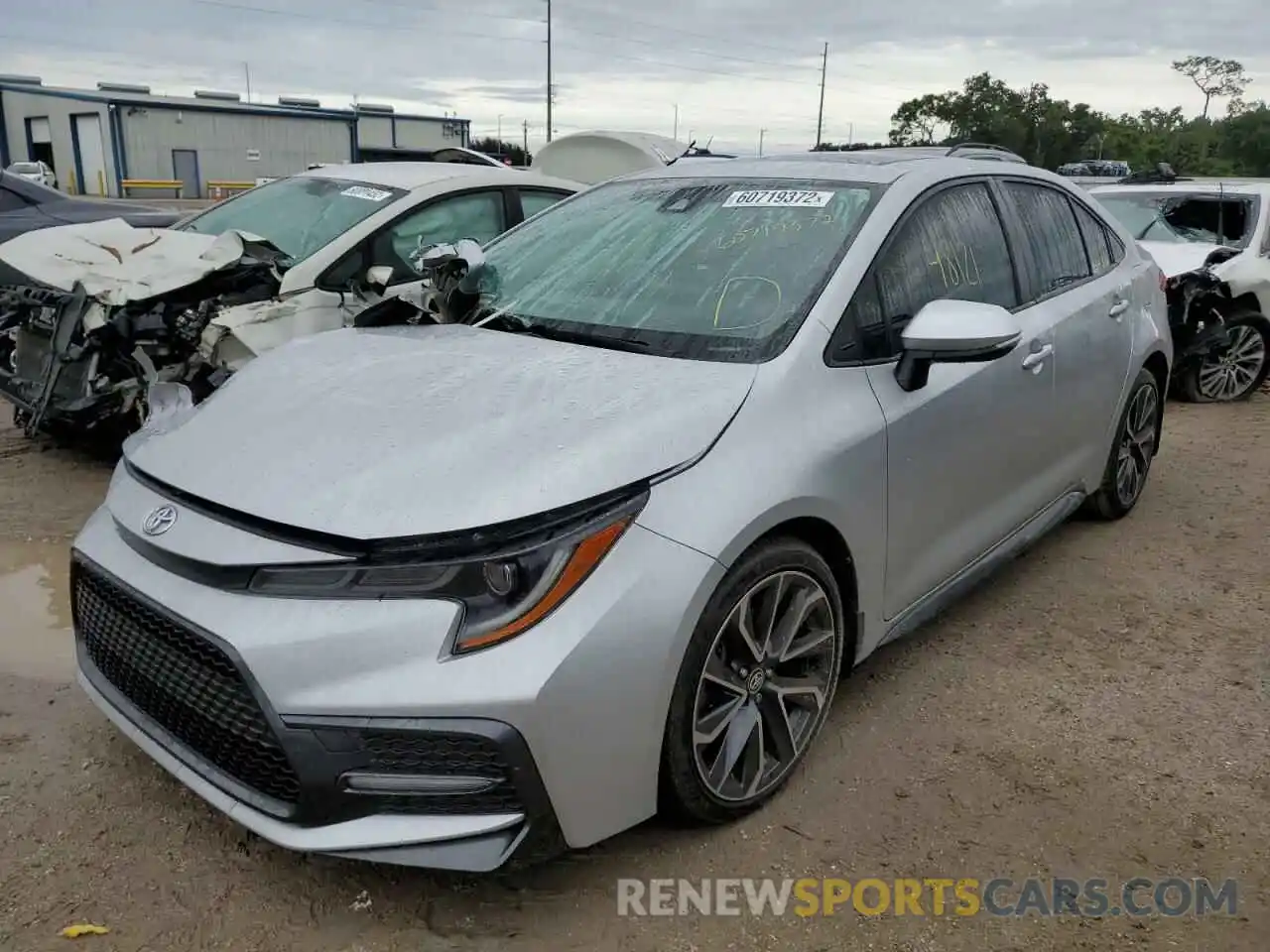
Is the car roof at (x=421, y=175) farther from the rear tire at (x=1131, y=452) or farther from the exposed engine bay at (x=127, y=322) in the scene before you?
the rear tire at (x=1131, y=452)

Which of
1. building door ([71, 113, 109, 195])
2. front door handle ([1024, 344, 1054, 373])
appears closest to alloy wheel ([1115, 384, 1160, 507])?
front door handle ([1024, 344, 1054, 373])

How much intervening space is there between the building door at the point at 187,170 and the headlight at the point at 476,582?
46197 mm

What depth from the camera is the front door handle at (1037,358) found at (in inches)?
142

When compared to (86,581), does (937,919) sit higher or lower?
lower

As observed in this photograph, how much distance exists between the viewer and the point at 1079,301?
409 cm

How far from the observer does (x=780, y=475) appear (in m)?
2.53

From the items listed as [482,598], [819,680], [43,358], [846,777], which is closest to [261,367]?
[482,598]

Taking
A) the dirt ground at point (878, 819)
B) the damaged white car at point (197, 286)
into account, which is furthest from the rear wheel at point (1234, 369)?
the damaged white car at point (197, 286)

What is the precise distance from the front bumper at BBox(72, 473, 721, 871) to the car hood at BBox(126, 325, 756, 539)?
165mm

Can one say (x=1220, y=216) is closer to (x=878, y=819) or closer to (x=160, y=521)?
(x=878, y=819)

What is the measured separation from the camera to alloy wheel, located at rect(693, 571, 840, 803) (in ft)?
8.13

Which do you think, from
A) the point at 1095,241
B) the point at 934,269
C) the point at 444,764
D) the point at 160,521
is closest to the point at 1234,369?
the point at 1095,241

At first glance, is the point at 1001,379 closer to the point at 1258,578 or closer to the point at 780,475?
the point at 780,475

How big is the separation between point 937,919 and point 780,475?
43.1 inches
